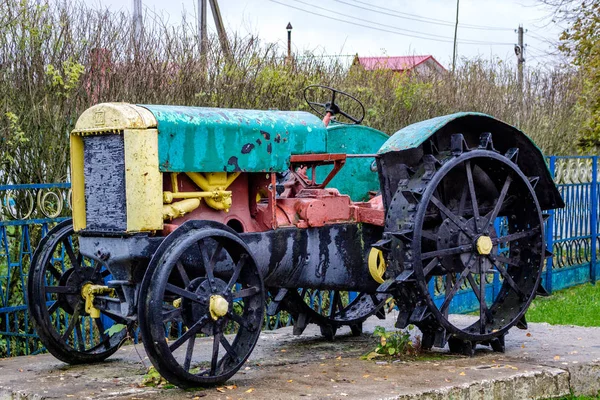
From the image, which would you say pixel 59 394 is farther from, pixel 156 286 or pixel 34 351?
pixel 34 351

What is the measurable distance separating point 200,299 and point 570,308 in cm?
609

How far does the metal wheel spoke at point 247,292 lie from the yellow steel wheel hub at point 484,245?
152 centimetres

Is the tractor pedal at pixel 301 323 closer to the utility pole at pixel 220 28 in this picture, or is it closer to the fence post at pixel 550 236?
the utility pole at pixel 220 28

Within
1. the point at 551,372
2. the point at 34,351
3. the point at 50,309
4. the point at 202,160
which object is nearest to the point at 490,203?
the point at 551,372

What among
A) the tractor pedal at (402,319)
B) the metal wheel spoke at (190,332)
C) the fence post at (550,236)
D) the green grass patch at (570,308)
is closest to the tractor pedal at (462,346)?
the tractor pedal at (402,319)

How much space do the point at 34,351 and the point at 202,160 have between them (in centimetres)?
255

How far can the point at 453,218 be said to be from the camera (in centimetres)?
555

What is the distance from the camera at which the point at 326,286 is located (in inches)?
229

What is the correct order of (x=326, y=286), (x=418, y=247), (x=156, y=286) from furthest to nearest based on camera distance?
(x=326, y=286) < (x=418, y=247) < (x=156, y=286)

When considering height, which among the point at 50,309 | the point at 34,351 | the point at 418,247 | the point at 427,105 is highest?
the point at 427,105

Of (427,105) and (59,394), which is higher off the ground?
(427,105)

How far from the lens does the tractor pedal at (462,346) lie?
5.75 metres

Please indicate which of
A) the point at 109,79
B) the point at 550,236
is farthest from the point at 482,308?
the point at 550,236

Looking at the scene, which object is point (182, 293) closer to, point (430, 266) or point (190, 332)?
point (190, 332)
